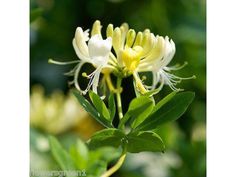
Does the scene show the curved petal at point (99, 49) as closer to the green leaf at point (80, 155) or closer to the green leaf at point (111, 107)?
the green leaf at point (111, 107)

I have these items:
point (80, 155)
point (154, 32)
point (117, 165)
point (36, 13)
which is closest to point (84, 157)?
point (80, 155)

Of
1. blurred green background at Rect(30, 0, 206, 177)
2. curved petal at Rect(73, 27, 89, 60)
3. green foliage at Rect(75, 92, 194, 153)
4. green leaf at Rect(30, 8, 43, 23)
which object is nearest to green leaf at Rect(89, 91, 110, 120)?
green foliage at Rect(75, 92, 194, 153)

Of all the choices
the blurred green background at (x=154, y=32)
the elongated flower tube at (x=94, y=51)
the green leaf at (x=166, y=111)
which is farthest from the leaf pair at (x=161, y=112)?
the blurred green background at (x=154, y=32)

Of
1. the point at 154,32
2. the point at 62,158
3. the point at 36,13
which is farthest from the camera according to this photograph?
the point at 154,32

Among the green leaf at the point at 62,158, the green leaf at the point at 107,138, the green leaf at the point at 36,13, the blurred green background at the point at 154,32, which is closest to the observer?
the green leaf at the point at 107,138

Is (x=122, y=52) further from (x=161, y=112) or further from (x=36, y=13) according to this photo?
(x=36, y=13)

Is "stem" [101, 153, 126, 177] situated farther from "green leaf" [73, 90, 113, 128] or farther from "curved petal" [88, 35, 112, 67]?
"curved petal" [88, 35, 112, 67]
